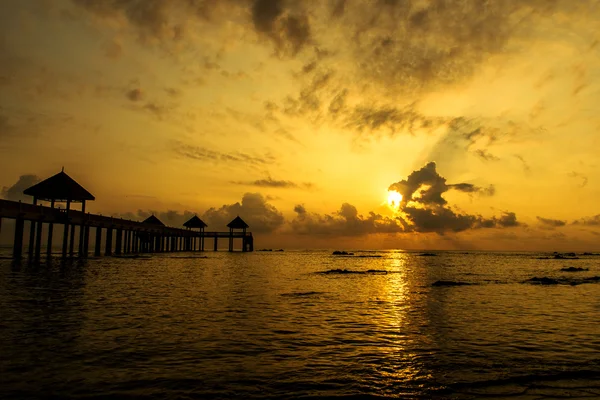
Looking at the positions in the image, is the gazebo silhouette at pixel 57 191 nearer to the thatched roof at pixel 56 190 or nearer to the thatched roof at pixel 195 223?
the thatched roof at pixel 56 190

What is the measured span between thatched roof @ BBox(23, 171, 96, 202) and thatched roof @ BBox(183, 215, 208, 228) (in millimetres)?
42359

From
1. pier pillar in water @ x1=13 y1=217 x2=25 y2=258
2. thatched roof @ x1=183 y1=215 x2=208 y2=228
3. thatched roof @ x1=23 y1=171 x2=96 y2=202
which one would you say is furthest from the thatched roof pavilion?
thatched roof @ x1=183 y1=215 x2=208 y2=228

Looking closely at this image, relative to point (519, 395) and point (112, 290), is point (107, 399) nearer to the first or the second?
point (519, 395)

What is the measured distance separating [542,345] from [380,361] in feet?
13.1

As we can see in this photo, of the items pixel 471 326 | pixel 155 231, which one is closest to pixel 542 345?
pixel 471 326

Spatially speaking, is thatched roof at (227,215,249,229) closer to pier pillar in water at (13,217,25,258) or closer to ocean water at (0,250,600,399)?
pier pillar in water at (13,217,25,258)

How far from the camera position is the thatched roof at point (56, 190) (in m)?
39.2

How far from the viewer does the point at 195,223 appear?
83750mm

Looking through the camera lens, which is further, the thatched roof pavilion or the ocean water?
the thatched roof pavilion

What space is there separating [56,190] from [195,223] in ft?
146

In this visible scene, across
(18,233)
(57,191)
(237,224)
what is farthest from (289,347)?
(237,224)

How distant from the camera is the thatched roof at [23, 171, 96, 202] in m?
39.2

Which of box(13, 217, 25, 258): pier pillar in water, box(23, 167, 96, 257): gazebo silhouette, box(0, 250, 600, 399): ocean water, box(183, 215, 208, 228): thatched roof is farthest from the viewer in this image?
box(183, 215, 208, 228): thatched roof

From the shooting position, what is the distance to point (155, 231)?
6650cm
